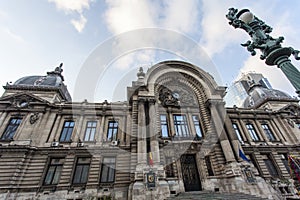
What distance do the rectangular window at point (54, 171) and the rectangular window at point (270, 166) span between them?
891 inches

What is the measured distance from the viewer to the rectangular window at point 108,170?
44.3 ft

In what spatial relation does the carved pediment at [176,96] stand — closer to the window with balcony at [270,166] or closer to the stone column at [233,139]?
the stone column at [233,139]

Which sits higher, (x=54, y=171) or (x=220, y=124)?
(x=220, y=124)

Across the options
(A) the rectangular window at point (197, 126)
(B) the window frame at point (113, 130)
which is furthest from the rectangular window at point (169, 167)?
(B) the window frame at point (113, 130)

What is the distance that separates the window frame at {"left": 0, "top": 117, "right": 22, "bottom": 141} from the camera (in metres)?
14.3

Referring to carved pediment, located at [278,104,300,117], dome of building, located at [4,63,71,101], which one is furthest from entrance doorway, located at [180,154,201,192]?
dome of building, located at [4,63,71,101]

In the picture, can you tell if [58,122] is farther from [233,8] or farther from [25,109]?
[233,8]

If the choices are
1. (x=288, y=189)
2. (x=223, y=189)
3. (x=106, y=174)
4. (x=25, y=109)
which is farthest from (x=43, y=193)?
(x=288, y=189)

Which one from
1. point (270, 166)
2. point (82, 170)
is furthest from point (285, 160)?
point (82, 170)

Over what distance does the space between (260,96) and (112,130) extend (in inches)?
1063

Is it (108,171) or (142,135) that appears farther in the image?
(108,171)

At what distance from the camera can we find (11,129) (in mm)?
14820

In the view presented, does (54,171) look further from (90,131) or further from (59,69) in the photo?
(59,69)

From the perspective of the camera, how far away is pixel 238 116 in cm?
2152
